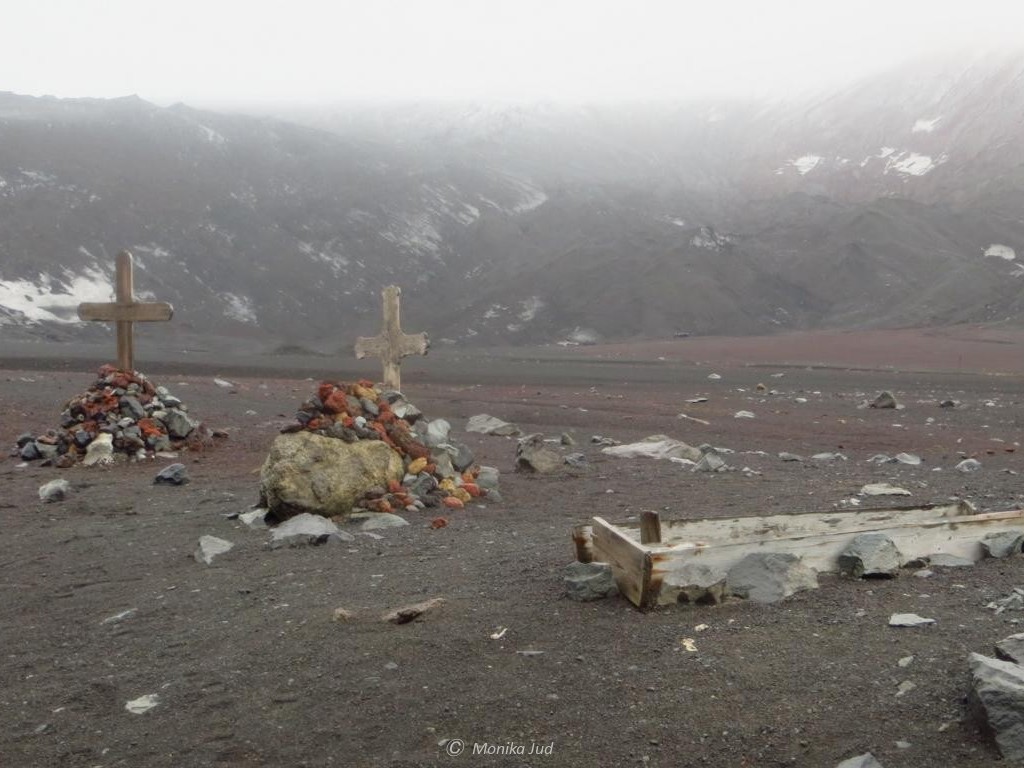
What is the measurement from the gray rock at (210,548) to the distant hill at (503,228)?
52949 millimetres

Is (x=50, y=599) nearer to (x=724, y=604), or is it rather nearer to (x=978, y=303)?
(x=724, y=604)

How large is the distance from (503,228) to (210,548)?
79577 millimetres

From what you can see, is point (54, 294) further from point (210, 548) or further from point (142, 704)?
point (142, 704)

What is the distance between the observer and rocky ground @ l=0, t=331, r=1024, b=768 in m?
3.97

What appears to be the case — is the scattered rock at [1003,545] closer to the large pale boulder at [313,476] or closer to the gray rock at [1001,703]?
the gray rock at [1001,703]

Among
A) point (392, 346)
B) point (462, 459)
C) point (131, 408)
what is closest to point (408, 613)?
point (462, 459)

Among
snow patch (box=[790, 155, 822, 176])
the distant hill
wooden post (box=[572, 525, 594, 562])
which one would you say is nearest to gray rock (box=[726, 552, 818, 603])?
wooden post (box=[572, 525, 594, 562])

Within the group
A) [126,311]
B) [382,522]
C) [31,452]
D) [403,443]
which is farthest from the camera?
[126,311]

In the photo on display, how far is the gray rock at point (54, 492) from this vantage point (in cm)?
980

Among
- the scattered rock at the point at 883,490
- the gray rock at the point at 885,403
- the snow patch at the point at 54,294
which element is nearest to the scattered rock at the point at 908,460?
the scattered rock at the point at 883,490

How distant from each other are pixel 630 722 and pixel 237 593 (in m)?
3.09

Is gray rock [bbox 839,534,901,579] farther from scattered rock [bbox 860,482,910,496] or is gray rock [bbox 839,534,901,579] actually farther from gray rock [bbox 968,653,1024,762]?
scattered rock [bbox 860,482,910,496]

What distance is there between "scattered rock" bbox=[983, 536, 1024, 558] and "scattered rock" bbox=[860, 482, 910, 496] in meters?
3.48

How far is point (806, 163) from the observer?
109000mm
